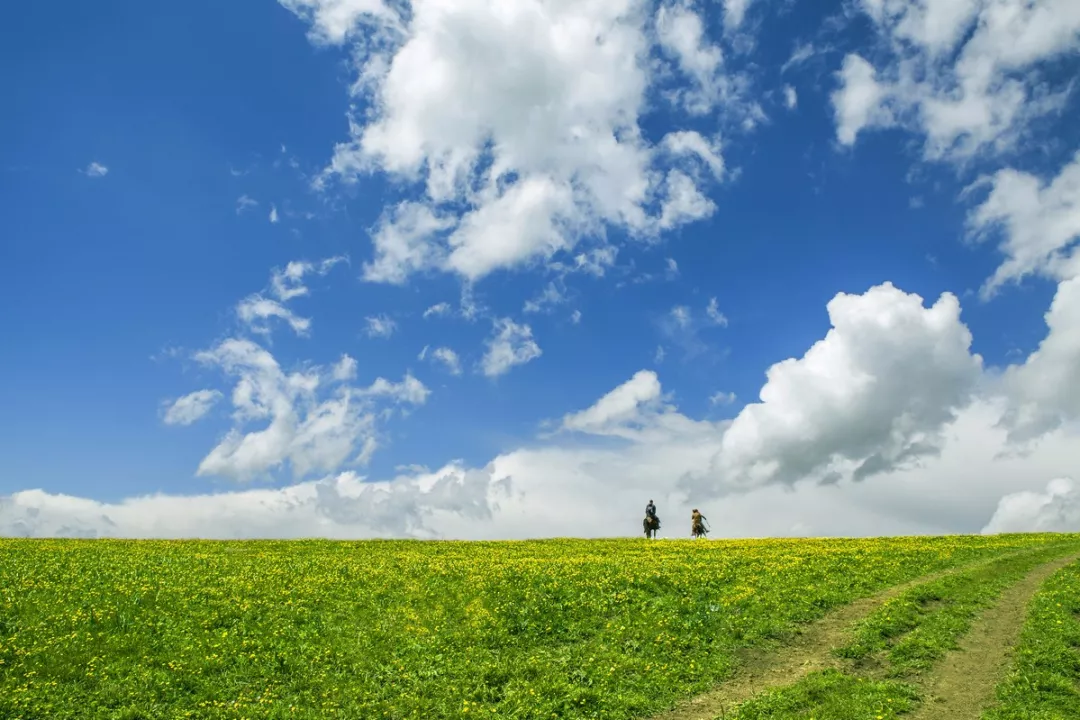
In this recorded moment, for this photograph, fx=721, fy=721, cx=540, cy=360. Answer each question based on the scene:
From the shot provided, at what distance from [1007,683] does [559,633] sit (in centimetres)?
1348

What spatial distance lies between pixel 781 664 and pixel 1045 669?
7.54 m

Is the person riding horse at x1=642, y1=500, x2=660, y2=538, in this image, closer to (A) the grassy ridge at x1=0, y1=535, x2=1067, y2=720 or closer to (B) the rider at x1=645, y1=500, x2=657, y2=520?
(B) the rider at x1=645, y1=500, x2=657, y2=520

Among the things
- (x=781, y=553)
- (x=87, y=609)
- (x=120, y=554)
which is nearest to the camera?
(x=87, y=609)

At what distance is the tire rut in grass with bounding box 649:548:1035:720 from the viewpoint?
790 inches

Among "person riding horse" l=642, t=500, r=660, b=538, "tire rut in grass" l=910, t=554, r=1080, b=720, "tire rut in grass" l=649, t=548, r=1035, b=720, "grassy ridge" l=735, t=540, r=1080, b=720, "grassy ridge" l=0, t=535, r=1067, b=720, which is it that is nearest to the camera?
"grassy ridge" l=735, t=540, r=1080, b=720

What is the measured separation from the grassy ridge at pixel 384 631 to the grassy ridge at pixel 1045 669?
661 centimetres

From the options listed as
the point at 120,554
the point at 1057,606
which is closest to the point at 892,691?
the point at 1057,606

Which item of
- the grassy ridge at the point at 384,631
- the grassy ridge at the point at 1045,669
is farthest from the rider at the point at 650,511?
the grassy ridge at the point at 1045,669

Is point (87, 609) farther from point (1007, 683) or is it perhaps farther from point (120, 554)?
point (1007, 683)

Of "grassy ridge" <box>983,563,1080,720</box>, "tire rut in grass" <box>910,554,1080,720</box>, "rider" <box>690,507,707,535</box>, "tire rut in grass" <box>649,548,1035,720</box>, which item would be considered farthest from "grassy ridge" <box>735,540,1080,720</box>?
"rider" <box>690,507,707,535</box>

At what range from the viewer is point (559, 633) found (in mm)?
25062

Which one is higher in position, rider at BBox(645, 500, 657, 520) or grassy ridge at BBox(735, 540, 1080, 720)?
rider at BBox(645, 500, 657, 520)

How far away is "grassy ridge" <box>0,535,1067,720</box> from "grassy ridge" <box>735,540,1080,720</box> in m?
2.29

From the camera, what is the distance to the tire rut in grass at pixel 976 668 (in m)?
19.4
